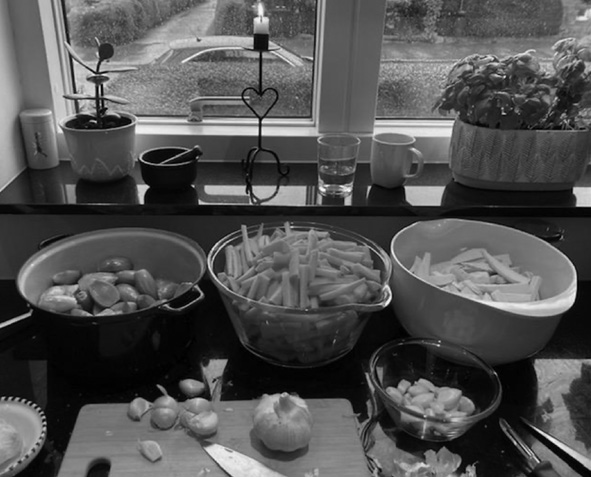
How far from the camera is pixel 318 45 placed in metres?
1.32

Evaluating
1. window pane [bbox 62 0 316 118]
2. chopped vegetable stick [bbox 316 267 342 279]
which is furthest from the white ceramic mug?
chopped vegetable stick [bbox 316 267 342 279]

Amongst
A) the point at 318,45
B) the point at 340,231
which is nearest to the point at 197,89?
the point at 318,45

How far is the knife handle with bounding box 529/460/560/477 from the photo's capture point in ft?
2.46

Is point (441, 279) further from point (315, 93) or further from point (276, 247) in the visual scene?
point (315, 93)

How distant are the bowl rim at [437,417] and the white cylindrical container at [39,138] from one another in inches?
32.6

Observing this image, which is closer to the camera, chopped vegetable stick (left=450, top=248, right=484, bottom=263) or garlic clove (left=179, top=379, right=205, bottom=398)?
garlic clove (left=179, top=379, right=205, bottom=398)

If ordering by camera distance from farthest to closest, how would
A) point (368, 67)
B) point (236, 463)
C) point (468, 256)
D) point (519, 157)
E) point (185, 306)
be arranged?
point (368, 67) < point (519, 157) < point (468, 256) < point (185, 306) < point (236, 463)

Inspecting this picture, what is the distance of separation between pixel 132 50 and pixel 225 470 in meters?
0.95

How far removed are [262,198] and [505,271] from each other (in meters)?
0.49

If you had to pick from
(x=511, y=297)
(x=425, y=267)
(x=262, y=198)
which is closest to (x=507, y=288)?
(x=511, y=297)

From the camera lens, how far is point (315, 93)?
137 cm

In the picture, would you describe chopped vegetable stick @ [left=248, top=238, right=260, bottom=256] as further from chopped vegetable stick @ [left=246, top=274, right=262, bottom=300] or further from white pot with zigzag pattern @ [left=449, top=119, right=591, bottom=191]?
white pot with zigzag pattern @ [left=449, top=119, right=591, bottom=191]

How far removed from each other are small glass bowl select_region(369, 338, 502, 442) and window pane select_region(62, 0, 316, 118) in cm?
69

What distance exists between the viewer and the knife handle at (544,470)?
750 millimetres
